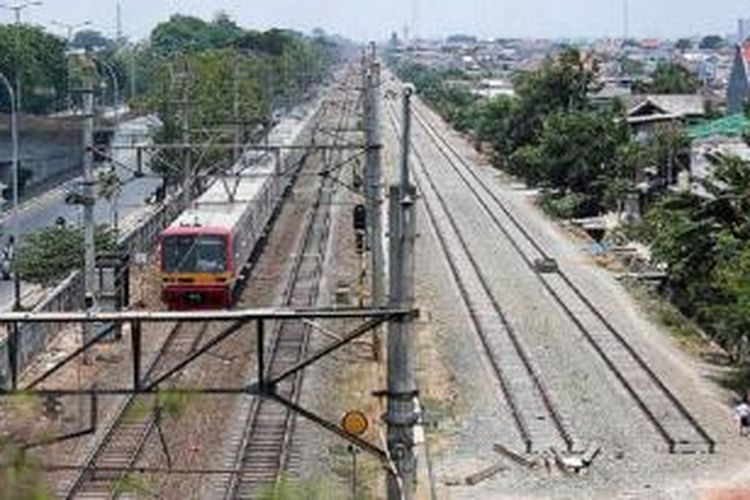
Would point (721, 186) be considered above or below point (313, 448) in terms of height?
above

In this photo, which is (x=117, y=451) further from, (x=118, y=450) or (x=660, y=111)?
(x=660, y=111)

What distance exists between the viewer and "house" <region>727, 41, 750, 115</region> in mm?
69375

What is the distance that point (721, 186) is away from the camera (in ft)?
91.2

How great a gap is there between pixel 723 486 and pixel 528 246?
24.3 m

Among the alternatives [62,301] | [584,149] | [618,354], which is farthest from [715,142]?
[62,301]

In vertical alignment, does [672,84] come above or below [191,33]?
below

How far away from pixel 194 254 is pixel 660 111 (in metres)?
44.3

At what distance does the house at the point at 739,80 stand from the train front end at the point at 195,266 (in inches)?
1730

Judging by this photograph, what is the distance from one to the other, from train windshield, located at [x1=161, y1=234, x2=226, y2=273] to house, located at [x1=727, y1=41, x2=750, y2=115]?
1730 inches

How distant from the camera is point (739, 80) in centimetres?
7188

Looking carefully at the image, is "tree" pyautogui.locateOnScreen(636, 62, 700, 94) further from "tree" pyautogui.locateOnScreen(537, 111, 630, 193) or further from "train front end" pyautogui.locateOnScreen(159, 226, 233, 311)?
"train front end" pyautogui.locateOnScreen(159, 226, 233, 311)

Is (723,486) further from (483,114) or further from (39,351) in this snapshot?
(483,114)

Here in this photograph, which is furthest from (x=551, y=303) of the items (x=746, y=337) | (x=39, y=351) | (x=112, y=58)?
(x=112, y=58)

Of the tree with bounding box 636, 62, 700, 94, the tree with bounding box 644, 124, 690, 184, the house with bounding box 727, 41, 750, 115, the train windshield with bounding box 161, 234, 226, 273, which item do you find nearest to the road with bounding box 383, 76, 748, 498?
the train windshield with bounding box 161, 234, 226, 273
